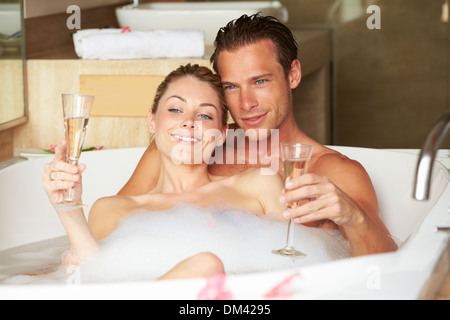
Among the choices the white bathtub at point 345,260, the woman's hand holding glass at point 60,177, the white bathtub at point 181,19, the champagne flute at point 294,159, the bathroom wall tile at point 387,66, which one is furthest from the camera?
the bathroom wall tile at point 387,66

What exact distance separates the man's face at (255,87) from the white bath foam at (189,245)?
0.95ft

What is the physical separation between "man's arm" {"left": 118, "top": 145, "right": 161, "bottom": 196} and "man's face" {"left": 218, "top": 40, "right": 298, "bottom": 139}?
0.88ft

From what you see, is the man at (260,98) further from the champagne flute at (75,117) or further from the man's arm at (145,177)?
the champagne flute at (75,117)

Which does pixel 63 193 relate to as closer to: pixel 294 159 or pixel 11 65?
pixel 294 159

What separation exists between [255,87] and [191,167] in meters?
0.29

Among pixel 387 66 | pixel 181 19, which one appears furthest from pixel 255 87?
pixel 387 66

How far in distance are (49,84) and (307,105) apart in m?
1.56

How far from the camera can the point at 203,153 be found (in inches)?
67.8

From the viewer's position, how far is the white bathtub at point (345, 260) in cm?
97

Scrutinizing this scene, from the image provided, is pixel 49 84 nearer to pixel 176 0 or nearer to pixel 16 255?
pixel 16 255

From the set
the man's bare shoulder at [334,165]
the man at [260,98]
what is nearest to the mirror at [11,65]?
the man at [260,98]
